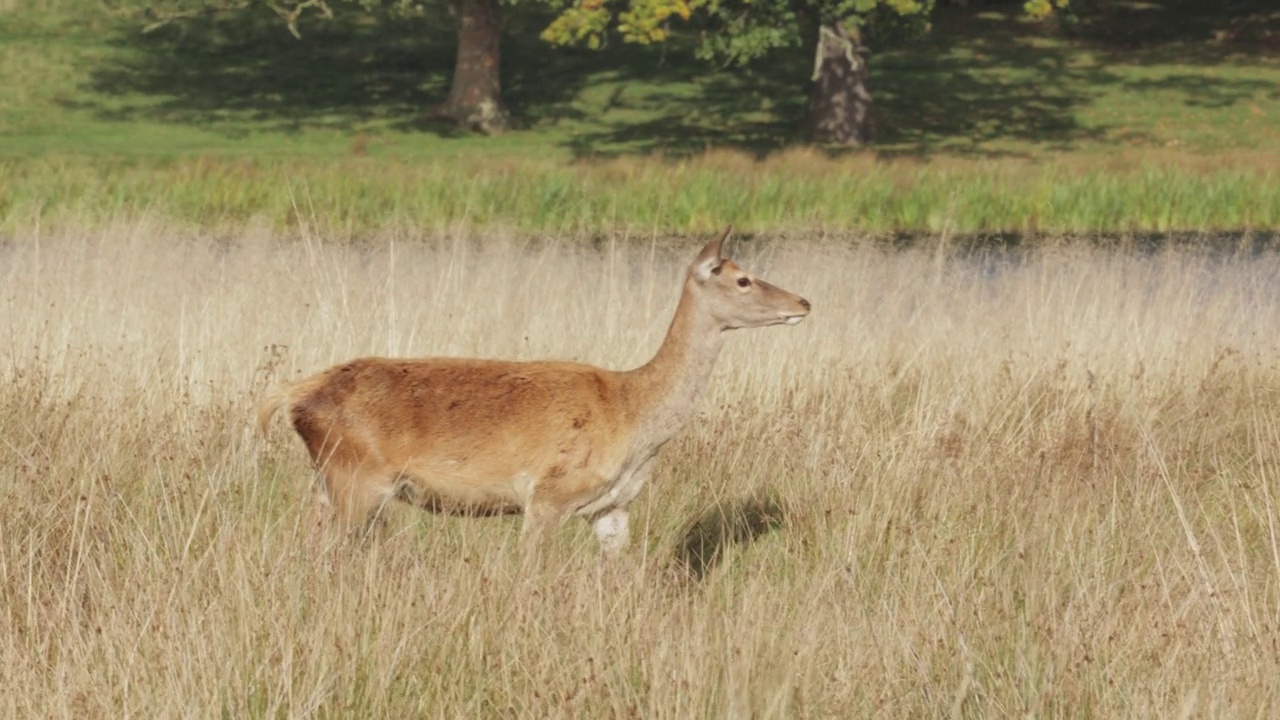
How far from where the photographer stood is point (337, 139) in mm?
35656

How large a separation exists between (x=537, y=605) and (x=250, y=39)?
4064cm

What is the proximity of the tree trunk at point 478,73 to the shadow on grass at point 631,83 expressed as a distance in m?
0.57

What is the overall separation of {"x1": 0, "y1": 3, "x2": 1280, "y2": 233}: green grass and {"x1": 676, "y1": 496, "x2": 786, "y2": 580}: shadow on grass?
31.9 feet

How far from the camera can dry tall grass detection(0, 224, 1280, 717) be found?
206 inches

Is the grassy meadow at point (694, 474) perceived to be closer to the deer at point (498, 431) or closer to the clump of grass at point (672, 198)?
the clump of grass at point (672, 198)

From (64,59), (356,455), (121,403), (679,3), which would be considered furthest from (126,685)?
(64,59)

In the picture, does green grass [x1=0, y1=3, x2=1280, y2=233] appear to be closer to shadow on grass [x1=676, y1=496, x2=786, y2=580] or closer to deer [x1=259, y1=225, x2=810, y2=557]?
shadow on grass [x1=676, y1=496, x2=786, y2=580]

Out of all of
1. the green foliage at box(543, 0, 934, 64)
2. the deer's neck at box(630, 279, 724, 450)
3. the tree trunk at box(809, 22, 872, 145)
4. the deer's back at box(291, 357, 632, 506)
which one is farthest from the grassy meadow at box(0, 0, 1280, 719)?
the tree trunk at box(809, 22, 872, 145)

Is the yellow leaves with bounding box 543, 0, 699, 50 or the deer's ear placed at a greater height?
the deer's ear

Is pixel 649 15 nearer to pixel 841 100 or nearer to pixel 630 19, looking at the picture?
pixel 630 19

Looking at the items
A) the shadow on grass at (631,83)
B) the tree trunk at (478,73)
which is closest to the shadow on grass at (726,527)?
the shadow on grass at (631,83)

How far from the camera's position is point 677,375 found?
6.95 m

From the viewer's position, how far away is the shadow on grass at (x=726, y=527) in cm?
727

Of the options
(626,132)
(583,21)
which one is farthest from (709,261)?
(626,132)
